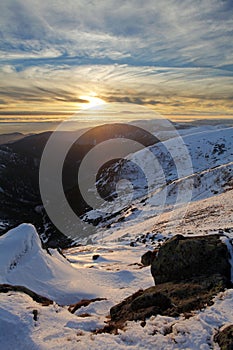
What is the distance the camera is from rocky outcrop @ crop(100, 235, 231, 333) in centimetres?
899

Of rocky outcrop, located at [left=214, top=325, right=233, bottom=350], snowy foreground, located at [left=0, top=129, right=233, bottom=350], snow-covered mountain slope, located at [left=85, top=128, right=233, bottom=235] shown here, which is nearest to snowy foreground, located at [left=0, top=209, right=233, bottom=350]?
snowy foreground, located at [left=0, top=129, right=233, bottom=350]

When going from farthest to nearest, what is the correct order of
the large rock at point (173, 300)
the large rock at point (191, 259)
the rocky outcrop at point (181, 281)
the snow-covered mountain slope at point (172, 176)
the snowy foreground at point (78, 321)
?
the snow-covered mountain slope at point (172, 176) → the large rock at point (191, 259) → the rocky outcrop at point (181, 281) → the large rock at point (173, 300) → the snowy foreground at point (78, 321)

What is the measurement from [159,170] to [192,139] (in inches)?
1396

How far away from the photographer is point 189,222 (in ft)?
129

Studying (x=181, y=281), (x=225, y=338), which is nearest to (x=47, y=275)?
(x=181, y=281)

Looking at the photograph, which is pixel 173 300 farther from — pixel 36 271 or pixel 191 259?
pixel 36 271

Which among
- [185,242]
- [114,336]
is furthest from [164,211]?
[114,336]

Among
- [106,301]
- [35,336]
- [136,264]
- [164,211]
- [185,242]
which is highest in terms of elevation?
[185,242]

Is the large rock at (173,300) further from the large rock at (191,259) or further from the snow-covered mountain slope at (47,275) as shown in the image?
the snow-covered mountain slope at (47,275)

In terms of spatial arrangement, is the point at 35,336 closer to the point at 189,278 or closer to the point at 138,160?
the point at 189,278

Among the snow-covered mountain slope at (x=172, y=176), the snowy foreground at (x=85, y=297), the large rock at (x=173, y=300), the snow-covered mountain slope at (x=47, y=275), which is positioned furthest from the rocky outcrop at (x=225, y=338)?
the snow-covered mountain slope at (x=172, y=176)

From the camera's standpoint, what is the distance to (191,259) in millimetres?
11594

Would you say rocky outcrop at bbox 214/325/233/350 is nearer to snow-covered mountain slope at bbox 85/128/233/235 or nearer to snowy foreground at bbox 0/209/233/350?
snowy foreground at bbox 0/209/233/350

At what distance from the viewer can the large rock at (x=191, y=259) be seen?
11094 mm
